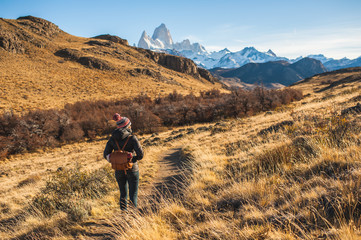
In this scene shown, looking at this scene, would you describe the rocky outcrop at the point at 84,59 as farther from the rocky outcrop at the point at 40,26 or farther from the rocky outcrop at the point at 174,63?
the rocky outcrop at the point at 174,63

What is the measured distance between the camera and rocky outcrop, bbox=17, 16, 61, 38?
78812 millimetres

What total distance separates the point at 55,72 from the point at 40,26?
155 ft

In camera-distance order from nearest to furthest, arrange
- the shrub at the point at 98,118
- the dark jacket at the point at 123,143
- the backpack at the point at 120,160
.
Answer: the backpack at the point at 120,160
the dark jacket at the point at 123,143
the shrub at the point at 98,118

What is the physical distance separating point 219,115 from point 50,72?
2141 inches

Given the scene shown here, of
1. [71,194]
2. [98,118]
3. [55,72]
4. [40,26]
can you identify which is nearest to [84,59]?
[55,72]

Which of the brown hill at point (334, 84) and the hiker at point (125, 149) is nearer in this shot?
the hiker at point (125, 149)

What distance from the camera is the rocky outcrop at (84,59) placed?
69.6m

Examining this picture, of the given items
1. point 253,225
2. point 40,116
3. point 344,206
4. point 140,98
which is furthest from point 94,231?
point 140,98

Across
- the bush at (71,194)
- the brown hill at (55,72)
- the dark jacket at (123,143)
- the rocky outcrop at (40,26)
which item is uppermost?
the rocky outcrop at (40,26)

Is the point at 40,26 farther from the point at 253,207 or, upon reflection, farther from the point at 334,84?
the point at 334,84

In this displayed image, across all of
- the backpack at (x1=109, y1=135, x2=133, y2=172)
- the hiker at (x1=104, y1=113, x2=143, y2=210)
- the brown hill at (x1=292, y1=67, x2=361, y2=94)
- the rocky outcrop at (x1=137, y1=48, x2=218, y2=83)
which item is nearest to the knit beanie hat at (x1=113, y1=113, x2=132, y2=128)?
the hiker at (x1=104, y1=113, x2=143, y2=210)

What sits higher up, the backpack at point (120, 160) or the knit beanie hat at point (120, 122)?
the knit beanie hat at point (120, 122)

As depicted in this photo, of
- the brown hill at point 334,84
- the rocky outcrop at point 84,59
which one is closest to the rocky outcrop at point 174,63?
the rocky outcrop at point 84,59

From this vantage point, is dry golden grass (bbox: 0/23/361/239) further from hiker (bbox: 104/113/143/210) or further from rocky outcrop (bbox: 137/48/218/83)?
rocky outcrop (bbox: 137/48/218/83)
